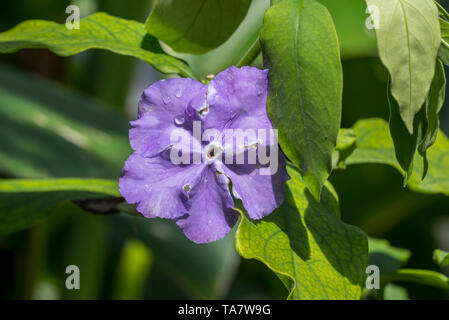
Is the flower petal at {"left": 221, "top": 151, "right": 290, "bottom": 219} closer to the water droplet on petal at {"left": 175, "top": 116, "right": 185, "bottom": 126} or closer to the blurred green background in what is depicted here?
the water droplet on petal at {"left": 175, "top": 116, "right": 185, "bottom": 126}

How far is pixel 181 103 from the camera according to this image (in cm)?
49

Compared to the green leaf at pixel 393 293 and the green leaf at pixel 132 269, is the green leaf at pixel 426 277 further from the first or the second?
the green leaf at pixel 132 269

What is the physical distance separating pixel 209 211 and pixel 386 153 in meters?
0.29

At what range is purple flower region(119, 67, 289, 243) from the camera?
47 centimetres

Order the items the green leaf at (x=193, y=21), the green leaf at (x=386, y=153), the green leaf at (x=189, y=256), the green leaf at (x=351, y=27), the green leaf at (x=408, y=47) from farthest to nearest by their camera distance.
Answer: the green leaf at (x=351, y=27) → the green leaf at (x=189, y=256) → the green leaf at (x=386, y=153) → the green leaf at (x=193, y=21) → the green leaf at (x=408, y=47)

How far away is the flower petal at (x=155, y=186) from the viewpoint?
47cm

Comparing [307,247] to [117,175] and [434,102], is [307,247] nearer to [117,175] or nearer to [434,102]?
[434,102]

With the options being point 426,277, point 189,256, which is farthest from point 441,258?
point 189,256

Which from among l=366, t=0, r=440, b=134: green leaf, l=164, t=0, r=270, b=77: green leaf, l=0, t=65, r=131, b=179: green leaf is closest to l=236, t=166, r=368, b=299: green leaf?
l=366, t=0, r=440, b=134: green leaf

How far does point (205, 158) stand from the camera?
498 millimetres

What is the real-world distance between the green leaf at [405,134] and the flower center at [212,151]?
0.14 m

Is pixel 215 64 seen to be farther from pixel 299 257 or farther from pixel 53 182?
pixel 299 257

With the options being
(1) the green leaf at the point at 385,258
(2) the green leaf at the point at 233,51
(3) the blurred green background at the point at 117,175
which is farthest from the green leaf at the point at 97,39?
(2) the green leaf at the point at 233,51

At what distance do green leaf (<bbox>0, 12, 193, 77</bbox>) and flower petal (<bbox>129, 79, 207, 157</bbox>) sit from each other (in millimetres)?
72
